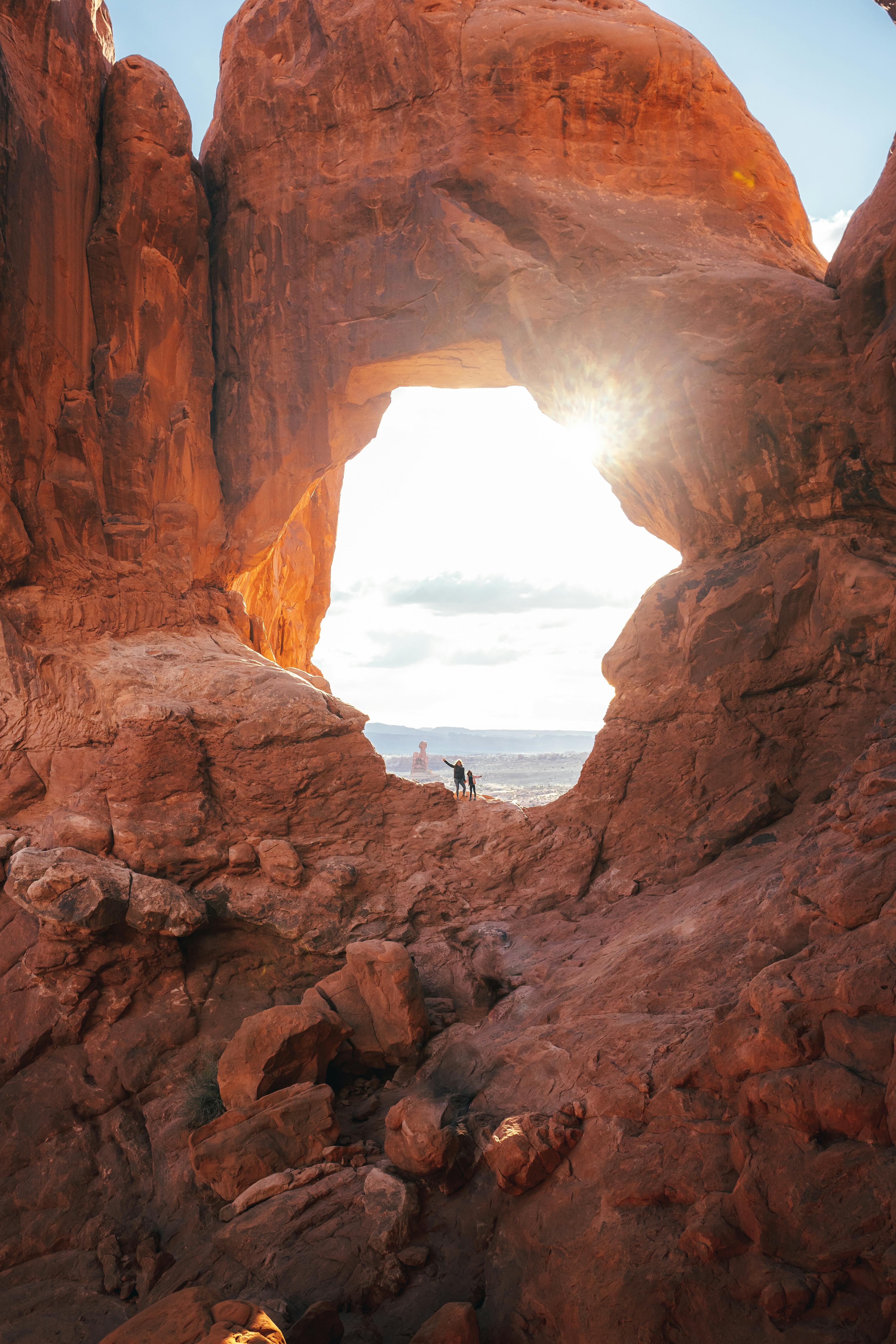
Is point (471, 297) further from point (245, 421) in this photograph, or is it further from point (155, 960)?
point (155, 960)

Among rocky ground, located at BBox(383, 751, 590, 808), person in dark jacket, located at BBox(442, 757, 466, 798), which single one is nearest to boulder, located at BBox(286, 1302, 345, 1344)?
person in dark jacket, located at BBox(442, 757, 466, 798)

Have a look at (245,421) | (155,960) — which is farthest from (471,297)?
(155,960)

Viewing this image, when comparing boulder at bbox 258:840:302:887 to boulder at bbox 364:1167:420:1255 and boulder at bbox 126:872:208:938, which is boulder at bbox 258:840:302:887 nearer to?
boulder at bbox 126:872:208:938

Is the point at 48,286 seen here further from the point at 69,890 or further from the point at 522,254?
the point at 69,890

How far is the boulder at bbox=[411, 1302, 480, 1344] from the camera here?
483 cm

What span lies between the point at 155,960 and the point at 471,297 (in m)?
9.87

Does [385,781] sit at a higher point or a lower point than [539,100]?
lower

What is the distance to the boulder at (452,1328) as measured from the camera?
4.83 m

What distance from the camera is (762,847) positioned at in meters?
8.60

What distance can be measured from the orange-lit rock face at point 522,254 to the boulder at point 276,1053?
290 inches

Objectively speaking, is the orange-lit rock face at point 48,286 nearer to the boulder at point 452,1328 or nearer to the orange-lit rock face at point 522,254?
the orange-lit rock face at point 522,254

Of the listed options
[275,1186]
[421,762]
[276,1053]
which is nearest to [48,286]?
[276,1053]

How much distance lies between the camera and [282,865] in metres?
9.84

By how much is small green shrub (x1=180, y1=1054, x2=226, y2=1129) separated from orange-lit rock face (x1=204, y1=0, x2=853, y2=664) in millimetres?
7457
